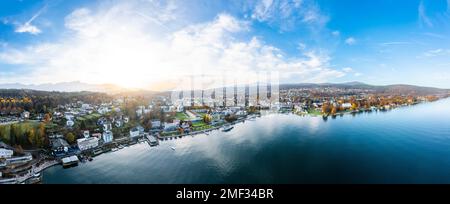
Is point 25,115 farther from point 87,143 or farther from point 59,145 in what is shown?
point 87,143

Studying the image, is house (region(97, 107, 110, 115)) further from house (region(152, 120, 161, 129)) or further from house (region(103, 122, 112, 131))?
house (region(152, 120, 161, 129))

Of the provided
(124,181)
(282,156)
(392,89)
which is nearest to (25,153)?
(124,181)

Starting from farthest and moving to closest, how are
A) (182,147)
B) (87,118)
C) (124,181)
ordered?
(87,118)
(182,147)
(124,181)

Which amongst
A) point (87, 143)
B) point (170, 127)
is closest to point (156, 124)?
point (170, 127)

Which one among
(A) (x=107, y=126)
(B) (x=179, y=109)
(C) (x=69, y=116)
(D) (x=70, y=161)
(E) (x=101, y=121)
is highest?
(C) (x=69, y=116)

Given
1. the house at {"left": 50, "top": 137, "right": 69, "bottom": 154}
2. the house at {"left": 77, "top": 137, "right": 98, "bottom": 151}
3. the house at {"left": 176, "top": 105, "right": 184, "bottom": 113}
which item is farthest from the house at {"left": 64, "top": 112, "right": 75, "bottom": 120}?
the house at {"left": 176, "top": 105, "right": 184, "bottom": 113}

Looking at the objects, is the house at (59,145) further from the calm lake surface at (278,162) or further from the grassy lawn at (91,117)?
the grassy lawn at (91,117)
